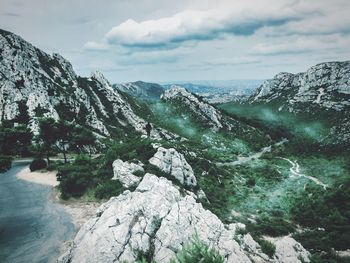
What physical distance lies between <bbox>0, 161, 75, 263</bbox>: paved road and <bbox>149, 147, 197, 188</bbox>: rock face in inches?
638

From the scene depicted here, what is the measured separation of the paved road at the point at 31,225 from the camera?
25.8 meters

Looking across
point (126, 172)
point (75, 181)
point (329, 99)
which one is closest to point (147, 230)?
point (126, 172)

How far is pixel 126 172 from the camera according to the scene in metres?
41.5

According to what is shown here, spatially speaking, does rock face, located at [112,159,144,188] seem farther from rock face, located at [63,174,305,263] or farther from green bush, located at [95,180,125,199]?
rock face, located at [63,174,305,263]

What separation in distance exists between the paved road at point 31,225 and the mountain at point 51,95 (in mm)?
37608

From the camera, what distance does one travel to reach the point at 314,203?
5844cm

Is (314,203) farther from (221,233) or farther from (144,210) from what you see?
(144,210)

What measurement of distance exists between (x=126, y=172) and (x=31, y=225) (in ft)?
44.8

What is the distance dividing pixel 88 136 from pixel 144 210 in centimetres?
3836

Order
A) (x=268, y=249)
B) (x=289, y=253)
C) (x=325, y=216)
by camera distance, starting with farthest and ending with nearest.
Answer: (x=325, y=216), (x=289, y=253), (x=268, y=249)

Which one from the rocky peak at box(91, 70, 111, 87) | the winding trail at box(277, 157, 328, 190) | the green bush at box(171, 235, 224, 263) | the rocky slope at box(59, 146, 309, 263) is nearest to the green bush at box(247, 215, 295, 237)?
the rocky slope at box(59, 146, 309, 263)

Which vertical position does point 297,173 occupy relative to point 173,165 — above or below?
below

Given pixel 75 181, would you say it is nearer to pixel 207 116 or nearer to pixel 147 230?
pixel 147 230

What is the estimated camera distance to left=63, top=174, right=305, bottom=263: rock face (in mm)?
23234
